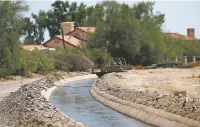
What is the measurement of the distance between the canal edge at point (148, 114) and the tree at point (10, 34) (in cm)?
2933

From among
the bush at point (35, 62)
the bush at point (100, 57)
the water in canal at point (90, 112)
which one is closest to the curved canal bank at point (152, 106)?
the water in canal at point (90, 112)

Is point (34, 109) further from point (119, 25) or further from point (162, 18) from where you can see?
point (162, 18)

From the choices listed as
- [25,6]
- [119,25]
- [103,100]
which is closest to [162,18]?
[119,25]

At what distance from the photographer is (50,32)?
5586 inches

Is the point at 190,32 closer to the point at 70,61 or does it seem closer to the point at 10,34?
the point at 70,61

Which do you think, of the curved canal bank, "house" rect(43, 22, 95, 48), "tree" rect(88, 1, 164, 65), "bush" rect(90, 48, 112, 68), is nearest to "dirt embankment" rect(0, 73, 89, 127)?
the curved canal bank

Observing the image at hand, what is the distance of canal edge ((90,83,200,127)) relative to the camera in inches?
836

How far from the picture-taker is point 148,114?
83.5 feet

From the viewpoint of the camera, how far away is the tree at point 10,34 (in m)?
62.8

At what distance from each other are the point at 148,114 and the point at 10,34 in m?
41.3

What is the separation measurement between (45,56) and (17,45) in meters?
11.4

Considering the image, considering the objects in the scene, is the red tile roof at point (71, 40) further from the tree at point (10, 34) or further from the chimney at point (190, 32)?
the chimney at point (190, 32)

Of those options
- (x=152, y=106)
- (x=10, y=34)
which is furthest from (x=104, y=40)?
(x=152, y=106)

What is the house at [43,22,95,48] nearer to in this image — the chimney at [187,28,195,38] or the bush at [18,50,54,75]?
the bush at [18,50,54,75]
